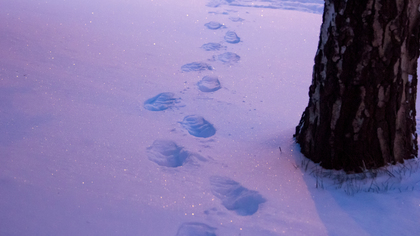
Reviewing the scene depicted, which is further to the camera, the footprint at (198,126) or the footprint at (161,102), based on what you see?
the footprint at (161,102)

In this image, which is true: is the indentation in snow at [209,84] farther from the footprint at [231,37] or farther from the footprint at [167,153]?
the footprint at [231,37]

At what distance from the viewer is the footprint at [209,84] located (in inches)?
93.1

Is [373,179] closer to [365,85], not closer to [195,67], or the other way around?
[365,85]

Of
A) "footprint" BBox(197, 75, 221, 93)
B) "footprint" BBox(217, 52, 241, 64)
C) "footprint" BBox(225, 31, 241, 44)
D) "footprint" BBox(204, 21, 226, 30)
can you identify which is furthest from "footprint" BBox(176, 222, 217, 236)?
"footprint" BBox(204, 21, 226, 30)

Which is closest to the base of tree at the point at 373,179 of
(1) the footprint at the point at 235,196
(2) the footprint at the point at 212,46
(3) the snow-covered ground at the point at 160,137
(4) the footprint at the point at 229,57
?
(3) the snow-covered ground at the point at 160,137

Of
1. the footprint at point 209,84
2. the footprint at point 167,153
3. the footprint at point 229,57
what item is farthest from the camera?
the footprint at point 229,57

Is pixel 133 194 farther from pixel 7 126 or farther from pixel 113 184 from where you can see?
pixel 7 126

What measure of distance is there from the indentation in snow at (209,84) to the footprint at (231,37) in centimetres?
93

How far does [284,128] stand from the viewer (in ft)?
6.23

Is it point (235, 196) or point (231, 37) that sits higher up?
point (231, 37)

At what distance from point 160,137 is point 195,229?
680 millimetres

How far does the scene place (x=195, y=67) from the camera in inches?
106

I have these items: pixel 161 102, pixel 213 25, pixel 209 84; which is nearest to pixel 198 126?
pixel 161 102

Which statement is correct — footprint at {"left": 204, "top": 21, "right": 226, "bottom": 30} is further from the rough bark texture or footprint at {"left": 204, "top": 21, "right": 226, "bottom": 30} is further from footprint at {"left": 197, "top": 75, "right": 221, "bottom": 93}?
the rough bark texture
